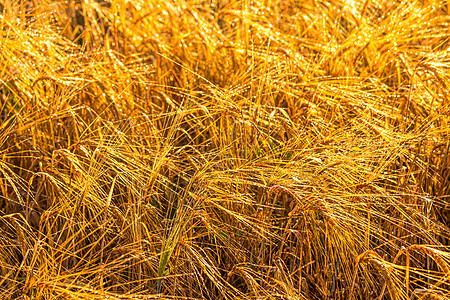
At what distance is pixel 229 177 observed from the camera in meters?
1.12

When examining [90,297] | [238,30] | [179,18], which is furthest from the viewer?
[179,18]

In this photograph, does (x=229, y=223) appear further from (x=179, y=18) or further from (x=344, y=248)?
(x=179, y=18)

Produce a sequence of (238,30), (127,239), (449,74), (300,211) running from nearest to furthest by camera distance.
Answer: (300,211) → (127,239) → (449,74) → (238,30)

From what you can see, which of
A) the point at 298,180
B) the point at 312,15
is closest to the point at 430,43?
the point at 312,15

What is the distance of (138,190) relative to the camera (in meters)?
1.25

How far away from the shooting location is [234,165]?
1.26 m

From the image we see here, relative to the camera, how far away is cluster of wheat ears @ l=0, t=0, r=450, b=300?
1061 millimetres

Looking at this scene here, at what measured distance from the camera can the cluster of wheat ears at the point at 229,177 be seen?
1061 mm

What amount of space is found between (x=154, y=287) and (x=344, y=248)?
0.41 metres

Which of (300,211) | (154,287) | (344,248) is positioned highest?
(300,211)

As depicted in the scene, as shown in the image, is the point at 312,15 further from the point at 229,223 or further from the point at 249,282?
the point at 249,282

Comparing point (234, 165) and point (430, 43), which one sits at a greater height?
point (430, 43)

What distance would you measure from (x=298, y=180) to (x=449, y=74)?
51cm

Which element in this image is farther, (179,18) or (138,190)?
(179,18)
